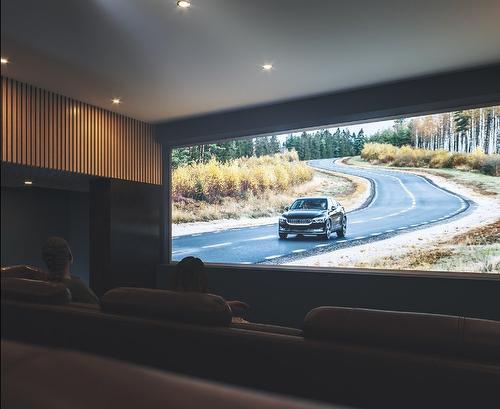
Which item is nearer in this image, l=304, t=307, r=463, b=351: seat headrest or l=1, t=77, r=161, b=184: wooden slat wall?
l=304, t=307, r=463, b=351: seat headrest

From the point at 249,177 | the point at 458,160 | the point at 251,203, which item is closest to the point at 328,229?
the point at 251,203

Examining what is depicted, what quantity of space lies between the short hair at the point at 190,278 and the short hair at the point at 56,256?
1.32 metres

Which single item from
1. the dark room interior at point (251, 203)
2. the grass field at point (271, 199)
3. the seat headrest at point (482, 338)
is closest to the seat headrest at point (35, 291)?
the dark room interior at point (251, 203)

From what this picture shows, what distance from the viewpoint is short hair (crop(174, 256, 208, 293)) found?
1.92 metres

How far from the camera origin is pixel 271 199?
4.08 metres

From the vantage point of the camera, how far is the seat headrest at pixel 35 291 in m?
0.43

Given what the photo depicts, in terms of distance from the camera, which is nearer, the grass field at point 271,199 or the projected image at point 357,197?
the projected image at point 357,197

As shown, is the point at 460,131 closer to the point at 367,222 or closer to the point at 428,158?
the point at 428,158

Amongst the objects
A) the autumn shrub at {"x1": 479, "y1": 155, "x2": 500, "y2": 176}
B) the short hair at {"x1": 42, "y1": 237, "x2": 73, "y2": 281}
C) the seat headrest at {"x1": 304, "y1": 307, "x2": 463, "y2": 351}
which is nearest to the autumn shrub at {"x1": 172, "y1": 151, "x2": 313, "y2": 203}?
the autumn shrub at {"x1": 479, "y1": 155, "x2": 500, "y2": 176}

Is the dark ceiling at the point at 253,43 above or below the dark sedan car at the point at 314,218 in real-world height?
above

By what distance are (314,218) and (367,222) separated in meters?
0.53

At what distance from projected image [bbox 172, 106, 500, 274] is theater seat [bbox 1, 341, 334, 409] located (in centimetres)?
250

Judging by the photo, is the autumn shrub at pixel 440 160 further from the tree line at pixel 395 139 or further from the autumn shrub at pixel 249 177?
the autumn shrub at pixel 249 177

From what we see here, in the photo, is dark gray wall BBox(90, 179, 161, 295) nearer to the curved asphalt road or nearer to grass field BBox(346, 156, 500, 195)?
the curved asphalt road
